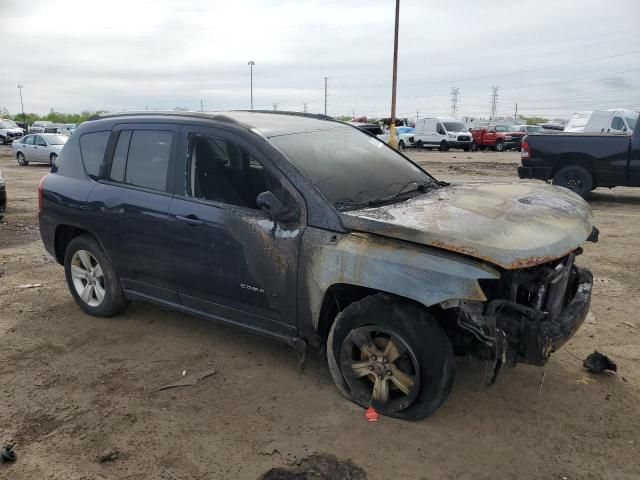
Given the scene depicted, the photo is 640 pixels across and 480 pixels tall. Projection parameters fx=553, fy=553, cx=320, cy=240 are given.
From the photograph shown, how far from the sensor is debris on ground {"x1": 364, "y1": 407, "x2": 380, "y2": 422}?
131 inches

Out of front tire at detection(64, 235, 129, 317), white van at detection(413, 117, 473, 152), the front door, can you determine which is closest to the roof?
the front door

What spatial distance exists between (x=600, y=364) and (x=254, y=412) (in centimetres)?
241

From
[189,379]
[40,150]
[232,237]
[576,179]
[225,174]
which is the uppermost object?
[225,174]

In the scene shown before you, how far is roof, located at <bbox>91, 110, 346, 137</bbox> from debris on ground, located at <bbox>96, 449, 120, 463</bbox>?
2.18 meters

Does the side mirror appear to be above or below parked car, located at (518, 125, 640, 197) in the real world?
above

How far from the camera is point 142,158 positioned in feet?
14.3

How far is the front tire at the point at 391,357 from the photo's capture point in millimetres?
3086

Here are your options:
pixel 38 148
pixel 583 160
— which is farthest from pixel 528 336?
pixel 38 148

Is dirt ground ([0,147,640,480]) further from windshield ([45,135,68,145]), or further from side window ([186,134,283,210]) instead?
windshield ([45,135,68,145])

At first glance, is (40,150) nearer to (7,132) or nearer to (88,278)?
(7,132)

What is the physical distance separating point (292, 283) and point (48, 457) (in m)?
1.67

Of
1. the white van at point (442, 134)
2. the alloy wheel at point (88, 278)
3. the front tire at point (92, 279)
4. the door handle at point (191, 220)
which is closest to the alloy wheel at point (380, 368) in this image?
the door handle at point (191, 220)

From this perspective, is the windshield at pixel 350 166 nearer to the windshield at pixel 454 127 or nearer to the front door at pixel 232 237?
the front door at pixel 232 237

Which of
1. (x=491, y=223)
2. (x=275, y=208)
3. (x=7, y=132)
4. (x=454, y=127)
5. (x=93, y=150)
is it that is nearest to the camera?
(x=491, y=223)
